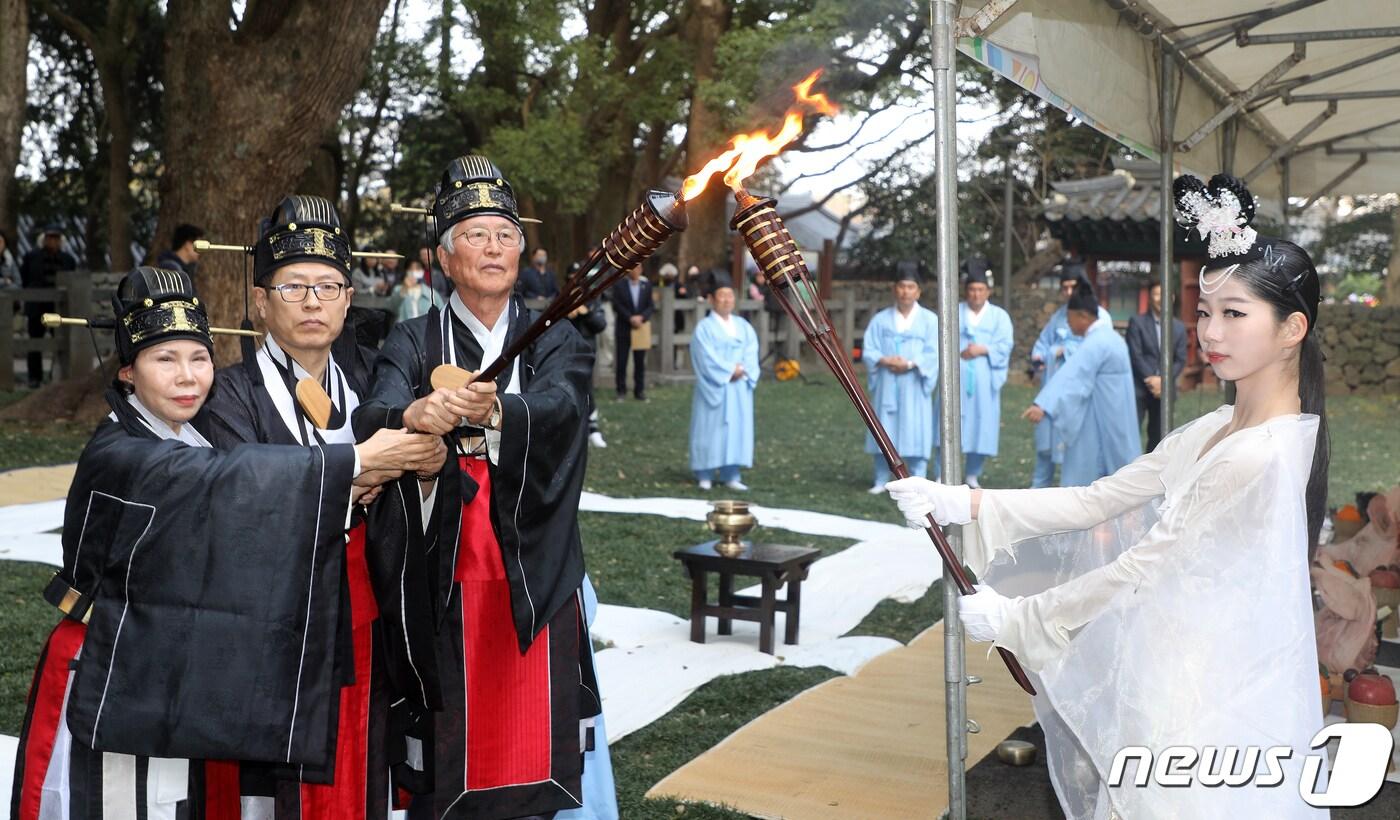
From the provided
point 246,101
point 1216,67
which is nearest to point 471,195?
point 1216,67

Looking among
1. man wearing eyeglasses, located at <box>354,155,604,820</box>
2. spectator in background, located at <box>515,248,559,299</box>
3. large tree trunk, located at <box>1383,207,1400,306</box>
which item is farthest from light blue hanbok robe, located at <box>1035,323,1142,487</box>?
large tree trunk, located at <box>1383,207,1400,306</box>

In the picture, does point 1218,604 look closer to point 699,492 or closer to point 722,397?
point 699,492

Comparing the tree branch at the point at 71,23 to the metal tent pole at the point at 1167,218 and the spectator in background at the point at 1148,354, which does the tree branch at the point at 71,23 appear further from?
the metal tent pole at the point at 1167,218

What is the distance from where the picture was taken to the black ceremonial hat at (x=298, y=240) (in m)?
2.94

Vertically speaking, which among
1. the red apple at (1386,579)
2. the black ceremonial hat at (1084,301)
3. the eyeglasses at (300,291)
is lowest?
the red apple at (1386,579)

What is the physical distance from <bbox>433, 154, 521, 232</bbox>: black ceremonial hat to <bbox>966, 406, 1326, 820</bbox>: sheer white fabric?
1545mm

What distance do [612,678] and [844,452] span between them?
6.93 m

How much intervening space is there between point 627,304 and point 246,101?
6.14m

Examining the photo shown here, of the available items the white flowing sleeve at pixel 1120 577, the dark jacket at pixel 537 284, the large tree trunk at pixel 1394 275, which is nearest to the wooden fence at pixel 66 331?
the dark jacket at pixel 537 284

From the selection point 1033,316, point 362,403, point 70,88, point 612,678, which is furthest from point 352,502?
point 70,88

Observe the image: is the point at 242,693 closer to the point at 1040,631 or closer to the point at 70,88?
the point at 1040,631

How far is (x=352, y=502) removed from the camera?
2896mm

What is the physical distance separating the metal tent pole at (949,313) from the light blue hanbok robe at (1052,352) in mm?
5238

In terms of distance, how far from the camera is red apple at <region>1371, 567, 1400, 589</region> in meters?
5.52
